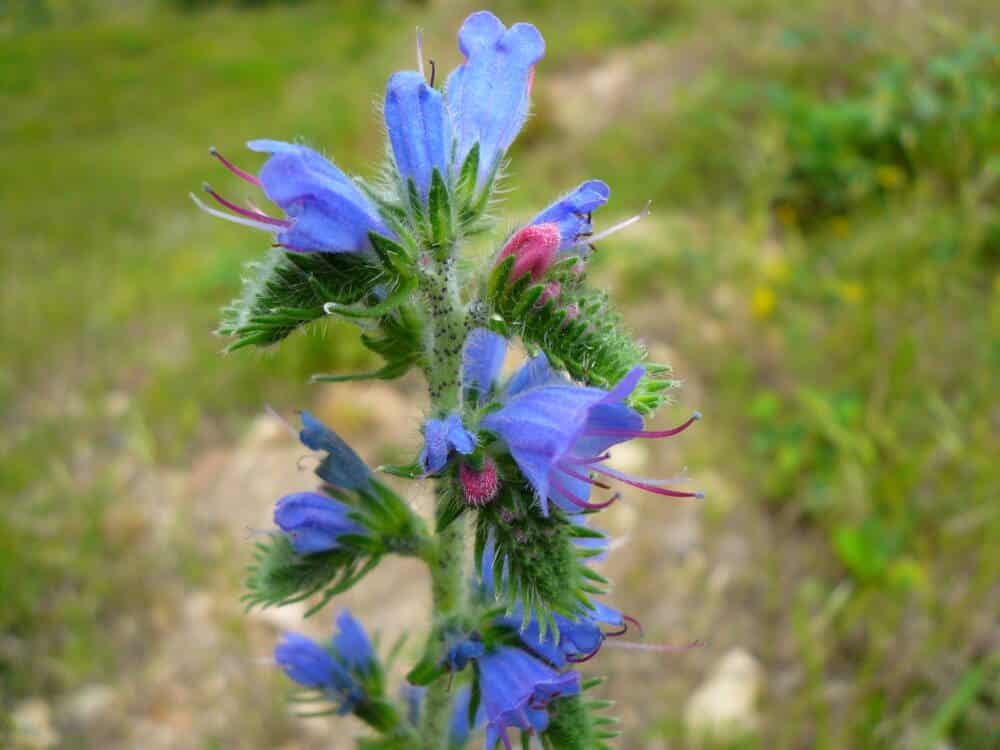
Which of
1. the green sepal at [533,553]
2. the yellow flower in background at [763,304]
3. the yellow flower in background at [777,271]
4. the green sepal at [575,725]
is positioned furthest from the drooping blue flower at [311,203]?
the yellow flower in background at [777,271]

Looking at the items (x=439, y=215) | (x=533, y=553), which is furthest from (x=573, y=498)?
(x=439, y=215)

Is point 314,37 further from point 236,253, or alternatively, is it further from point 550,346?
point 550,346

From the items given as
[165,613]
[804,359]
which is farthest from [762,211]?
[165,613]

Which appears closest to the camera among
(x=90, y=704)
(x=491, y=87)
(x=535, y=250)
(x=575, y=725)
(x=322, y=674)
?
(x=535, y=250)

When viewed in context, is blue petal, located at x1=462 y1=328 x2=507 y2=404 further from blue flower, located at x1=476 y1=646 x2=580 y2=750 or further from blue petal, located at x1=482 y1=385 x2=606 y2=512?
blue flower, located at x1=476 y1=646 x2=580 y2=750

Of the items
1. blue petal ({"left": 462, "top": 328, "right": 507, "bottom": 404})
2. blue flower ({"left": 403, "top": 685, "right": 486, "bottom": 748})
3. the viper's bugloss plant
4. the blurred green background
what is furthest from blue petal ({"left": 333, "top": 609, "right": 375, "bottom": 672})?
blue petal ({"left": 462, "top": 328, "right": 507, "bottom": 404})

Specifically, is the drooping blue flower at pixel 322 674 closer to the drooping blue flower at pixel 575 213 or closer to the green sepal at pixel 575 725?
the green sepal at pixel 575 725

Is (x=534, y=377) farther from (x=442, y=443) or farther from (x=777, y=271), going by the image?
(x=777, y=271)
